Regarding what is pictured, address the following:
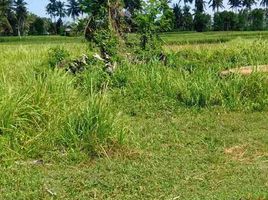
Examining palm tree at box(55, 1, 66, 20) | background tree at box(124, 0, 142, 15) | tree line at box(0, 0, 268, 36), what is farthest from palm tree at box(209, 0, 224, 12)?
background tree at box(124, 0, 142, 15)

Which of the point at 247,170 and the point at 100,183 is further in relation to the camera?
the point at 247,170

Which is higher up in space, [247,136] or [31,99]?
[31,99]

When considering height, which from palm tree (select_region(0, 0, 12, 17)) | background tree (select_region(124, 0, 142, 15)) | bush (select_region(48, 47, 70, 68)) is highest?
palm tree (select_region(0, 0, 12, 17))

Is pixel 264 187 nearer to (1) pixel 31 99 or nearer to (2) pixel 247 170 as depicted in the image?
(2) pixel 247 170

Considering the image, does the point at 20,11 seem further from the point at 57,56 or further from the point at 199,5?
the point at 57,56

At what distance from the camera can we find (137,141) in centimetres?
484

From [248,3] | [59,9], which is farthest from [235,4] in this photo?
[59,9]

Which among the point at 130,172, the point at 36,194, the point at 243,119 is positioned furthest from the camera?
the point at 243,119

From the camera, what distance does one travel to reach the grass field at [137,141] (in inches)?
144

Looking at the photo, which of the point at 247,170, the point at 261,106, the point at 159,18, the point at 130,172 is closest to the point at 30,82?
the point at 130,172

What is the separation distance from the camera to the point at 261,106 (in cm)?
647

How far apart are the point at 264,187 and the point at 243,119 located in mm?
2424

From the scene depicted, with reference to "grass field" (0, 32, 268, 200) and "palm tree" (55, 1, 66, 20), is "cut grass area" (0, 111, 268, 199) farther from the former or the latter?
"palm tree" (55, 1, 66, 20)

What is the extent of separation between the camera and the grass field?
3668 mm
